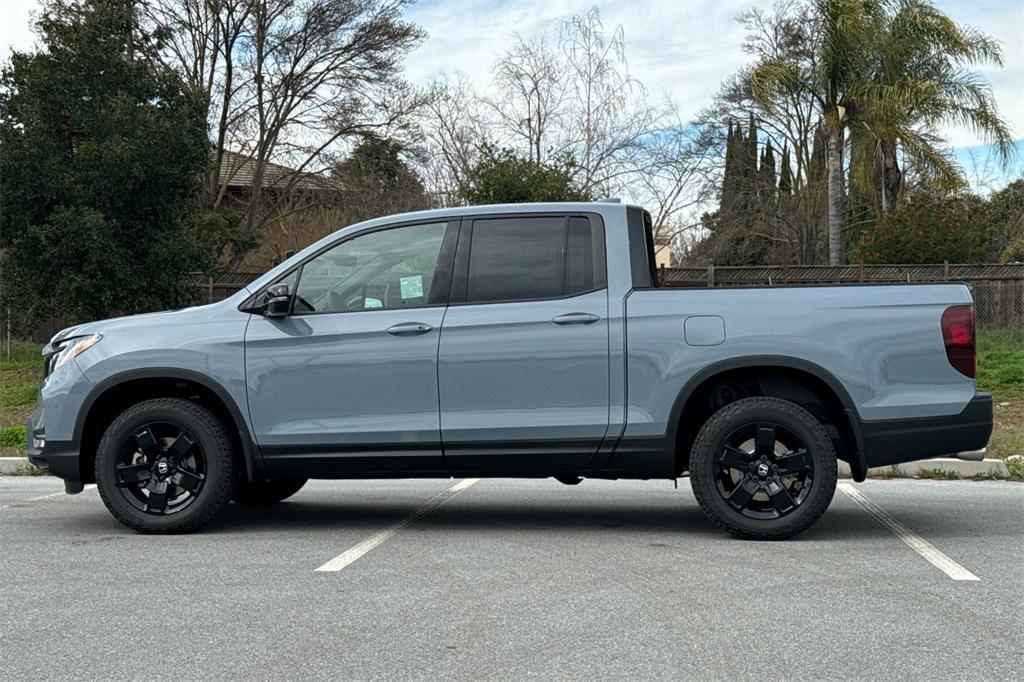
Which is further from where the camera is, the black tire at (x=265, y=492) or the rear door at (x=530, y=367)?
the black tire at (x=265, y=492)

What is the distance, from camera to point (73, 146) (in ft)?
67.6

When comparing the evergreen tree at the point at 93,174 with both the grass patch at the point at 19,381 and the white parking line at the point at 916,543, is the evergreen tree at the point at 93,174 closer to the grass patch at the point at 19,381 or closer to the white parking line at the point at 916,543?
the grass patch at the point at 19,381

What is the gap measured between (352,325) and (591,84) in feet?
75.5

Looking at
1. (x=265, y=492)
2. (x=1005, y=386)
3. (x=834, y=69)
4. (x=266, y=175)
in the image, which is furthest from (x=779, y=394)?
(x=266, y=175)

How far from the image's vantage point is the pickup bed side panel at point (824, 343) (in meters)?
6.91

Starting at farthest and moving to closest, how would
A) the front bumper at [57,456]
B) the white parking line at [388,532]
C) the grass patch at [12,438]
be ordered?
the grass patch at [12,438] < the front bumper at [57,456] < the white parking line at [388,532]

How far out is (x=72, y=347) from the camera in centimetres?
761

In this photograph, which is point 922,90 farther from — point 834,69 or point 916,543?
point 916,543

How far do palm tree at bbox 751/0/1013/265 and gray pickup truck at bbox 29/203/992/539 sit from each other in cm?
1949

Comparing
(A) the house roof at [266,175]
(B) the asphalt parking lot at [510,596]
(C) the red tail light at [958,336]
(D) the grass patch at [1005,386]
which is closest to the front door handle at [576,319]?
(B) the asphalt parking lot at [510,596]

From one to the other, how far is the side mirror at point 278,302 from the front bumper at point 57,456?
1476mm

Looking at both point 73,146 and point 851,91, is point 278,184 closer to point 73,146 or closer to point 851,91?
point 73,146

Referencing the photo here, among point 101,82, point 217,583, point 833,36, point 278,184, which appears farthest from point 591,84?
point 217,583

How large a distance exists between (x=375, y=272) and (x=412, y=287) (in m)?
0.26
